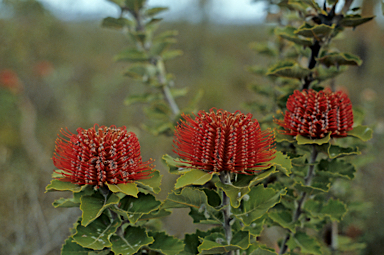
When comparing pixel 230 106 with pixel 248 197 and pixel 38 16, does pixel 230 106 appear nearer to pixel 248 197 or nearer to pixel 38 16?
pixel 38 16

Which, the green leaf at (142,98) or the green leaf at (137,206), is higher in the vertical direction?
the green leaf at (142,98)

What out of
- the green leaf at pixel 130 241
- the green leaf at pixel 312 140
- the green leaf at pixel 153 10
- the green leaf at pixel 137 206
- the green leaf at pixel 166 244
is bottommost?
the green leaf at pixel 166 244

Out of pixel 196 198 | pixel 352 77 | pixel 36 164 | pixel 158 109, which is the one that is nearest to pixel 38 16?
pixel 36 164

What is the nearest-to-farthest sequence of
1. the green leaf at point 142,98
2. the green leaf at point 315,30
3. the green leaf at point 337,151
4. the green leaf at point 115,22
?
the green leaf at point 337,151
the green leaf at point 315,30
the green leaf at point 115,22
the green leaf at point 142,98

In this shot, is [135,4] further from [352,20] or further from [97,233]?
[97,233]

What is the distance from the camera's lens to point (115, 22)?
2.55m

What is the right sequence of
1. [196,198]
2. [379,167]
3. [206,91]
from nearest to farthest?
[196,198], [379,167], [206,91]

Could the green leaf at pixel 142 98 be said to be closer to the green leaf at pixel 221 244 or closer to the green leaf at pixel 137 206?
the green leaf at pixel 137 206

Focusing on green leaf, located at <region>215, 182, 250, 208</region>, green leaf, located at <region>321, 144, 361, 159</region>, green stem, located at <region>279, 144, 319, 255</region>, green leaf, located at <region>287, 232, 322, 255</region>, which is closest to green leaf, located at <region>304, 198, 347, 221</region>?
green stem, located at <region>279, 144, 319, 255</region>

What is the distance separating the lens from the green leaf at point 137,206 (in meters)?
1.28

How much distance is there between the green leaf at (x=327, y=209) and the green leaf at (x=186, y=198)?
0.81 m

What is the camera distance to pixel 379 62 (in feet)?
49.0

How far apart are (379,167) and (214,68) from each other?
6.63 meters

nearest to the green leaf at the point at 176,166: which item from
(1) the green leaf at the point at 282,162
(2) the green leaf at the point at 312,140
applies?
(1) the green leaf at the point at 282,162
